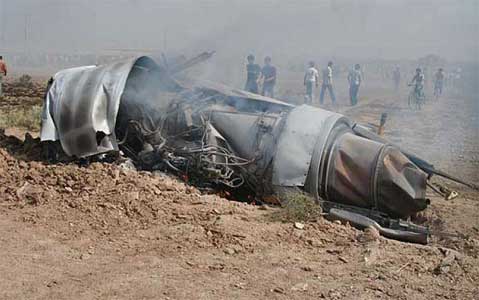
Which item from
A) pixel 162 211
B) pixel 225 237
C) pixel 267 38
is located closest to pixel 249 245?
pixel 225 237

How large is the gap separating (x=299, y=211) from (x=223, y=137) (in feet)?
5.21

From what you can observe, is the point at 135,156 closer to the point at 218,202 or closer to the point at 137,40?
the point at 218,202

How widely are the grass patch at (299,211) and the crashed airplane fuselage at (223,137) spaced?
14.5 inches

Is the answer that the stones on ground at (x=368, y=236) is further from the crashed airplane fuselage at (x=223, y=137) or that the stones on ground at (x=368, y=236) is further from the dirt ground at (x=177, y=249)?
the crashed airplane fuselage at (x=223, y=137)

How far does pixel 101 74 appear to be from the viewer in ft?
23.1

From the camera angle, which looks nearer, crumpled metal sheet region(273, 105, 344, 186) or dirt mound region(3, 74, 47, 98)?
crumpled metal sheet region(273, 105, 344, 186)

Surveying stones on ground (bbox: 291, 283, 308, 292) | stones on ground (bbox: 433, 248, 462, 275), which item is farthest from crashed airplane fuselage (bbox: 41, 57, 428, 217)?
stones on ground (bbox: 291, 283, 308, 292)

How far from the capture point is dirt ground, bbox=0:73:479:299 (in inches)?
170

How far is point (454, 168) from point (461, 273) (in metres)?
5.99

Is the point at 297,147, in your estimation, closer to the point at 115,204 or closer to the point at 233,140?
the point at 233,140

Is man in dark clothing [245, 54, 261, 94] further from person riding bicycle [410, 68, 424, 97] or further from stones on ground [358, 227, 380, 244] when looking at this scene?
stones on ground [358, 227, 380, 244]

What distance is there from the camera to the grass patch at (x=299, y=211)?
574cm

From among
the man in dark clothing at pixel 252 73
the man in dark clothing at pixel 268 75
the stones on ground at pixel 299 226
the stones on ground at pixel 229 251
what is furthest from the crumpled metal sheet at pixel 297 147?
the man in dark clothing at pixel 268 75

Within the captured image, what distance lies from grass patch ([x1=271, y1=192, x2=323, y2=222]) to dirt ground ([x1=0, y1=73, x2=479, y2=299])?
13 centimetres
